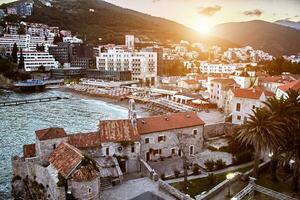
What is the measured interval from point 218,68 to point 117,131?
111m

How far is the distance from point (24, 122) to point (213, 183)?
159ft

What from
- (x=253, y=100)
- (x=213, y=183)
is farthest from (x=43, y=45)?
(x=213, y=183)

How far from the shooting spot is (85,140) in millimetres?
33125

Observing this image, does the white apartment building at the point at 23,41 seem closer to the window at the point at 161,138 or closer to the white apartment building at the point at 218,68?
the white apartment building at the point at 218,68

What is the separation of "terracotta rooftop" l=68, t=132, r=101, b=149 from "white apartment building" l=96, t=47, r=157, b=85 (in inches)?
4035

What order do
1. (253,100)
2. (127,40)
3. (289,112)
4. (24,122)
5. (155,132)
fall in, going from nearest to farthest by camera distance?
(289,112) < (155,132) < (253,100) < (24,122) < (127,40)

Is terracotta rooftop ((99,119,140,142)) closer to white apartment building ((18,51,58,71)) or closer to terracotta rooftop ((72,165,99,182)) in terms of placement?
terracotta rooftop ((72,165,99,182))

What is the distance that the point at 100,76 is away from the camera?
451 ft

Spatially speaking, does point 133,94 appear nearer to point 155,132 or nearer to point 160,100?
point 160,100

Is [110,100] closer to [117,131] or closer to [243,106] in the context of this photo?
[243,106]

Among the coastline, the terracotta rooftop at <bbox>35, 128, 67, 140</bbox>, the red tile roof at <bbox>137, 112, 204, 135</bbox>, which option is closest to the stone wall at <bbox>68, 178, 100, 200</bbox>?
the terracotta rooftop at <bbox>35, 128, 67, 140</bbox>

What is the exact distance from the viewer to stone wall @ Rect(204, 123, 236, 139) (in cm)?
4625

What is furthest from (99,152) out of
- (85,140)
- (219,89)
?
(219,89)

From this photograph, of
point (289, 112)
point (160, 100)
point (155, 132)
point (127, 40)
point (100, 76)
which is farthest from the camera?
point (127, 40)
